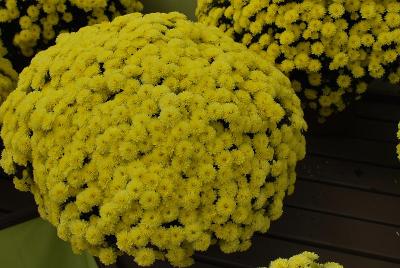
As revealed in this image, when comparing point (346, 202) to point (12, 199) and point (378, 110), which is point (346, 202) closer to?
point (378, 110)

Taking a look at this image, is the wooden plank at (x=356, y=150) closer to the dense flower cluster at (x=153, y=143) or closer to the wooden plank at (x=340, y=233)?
the wooden plank at (x=340, y=233)

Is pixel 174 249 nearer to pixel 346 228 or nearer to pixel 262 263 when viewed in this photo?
pixel 262 263

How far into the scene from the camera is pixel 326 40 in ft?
7.28

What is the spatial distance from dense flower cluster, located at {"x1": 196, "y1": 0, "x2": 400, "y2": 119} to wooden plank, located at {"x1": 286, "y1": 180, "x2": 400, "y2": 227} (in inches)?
14.6

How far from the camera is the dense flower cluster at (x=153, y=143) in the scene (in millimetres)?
1660

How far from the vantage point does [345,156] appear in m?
2.55

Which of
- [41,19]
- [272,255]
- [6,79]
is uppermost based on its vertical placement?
[41,19]

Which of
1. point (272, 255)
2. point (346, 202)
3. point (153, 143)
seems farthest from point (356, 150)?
point (153, 143)

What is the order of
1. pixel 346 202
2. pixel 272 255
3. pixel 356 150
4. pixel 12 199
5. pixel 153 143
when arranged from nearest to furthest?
1. pixel 153 143
2. pixel 272 255
3. pixel 346 202
4. pixel 12 199
5. pixel 356 150

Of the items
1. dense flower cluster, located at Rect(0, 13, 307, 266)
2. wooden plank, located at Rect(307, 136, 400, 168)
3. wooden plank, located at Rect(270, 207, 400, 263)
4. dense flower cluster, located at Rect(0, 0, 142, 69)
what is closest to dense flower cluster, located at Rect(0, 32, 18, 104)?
dense flower cluster, located at Rect(0, 0, 142, 69)

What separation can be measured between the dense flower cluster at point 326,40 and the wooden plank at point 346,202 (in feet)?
1.22

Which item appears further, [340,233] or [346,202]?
[346,202]

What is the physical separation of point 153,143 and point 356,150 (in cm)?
125

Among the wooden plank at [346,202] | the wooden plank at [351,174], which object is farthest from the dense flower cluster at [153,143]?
the wooden plank at [351,174]
